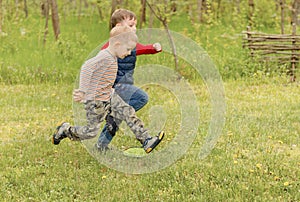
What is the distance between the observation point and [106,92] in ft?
16.3

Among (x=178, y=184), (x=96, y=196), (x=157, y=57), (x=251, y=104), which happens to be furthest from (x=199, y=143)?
(x=157, y=57)

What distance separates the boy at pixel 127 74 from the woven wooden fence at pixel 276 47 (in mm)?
5657

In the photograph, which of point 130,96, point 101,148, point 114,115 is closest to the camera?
point 114,115

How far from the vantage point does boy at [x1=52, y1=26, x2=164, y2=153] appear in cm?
485

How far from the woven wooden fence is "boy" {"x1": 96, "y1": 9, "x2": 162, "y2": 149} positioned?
5.66 metres

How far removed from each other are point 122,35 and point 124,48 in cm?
13

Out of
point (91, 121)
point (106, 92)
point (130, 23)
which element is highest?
point (130, 23)

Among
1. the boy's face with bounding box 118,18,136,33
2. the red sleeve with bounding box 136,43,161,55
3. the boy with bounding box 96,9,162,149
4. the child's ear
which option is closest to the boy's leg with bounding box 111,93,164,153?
the boy with bounding box 96,9,162,149

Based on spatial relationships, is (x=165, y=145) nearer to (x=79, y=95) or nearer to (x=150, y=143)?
(x=150, y=143)

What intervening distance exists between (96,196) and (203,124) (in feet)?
8.78

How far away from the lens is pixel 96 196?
439 cm

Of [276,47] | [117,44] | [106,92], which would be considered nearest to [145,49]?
[117,44]

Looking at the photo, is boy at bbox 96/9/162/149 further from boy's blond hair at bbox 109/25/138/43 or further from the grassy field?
the grassy field

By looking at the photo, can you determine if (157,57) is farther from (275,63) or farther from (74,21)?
(74,21)
